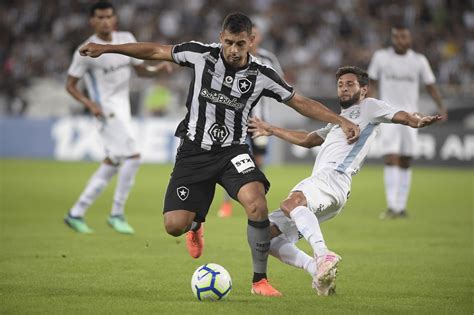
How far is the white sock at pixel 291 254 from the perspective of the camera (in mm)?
7005

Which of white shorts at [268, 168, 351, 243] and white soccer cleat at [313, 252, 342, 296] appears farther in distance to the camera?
white shorts at [268, 168, 351, 243]

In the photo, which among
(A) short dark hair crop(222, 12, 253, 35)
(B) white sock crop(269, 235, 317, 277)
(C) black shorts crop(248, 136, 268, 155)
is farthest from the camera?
(C) black shorts crop(248, 136, 268, 155)

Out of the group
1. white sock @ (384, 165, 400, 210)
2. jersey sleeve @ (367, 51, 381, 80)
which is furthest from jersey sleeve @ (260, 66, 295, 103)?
jersey sleeve @ (367, 51, 381, 80)

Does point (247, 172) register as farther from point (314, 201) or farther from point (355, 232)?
point (355, 232)

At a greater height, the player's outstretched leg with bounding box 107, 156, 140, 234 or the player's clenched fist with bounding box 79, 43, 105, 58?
the player's clenched fist with bounding box 79, 43, 105, 58

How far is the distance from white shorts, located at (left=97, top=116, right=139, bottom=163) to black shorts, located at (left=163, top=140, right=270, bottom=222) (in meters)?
3.91

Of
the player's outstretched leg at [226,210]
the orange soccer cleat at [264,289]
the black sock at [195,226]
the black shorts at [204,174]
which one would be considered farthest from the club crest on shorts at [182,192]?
the player's outstretched leg at [226,210]

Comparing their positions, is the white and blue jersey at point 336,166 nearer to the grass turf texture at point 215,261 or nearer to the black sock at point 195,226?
the grass turf texture at point 215,261

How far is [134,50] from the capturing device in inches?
276

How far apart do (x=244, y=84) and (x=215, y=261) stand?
236 centimetres

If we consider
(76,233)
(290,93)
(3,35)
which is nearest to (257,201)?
(290,93)

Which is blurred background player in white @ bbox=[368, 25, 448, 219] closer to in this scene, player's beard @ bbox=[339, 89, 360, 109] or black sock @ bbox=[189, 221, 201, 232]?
player's beard @ bbox=[339, 89, 360, 109]

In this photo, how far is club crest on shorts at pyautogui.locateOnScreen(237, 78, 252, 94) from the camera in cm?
712

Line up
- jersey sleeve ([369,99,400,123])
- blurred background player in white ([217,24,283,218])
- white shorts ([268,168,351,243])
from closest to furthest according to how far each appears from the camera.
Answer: white shorts ([268,168,351,243])
jersey sleeve ([369,99,400,123])
blurred background player in white ([217,24,283,218])
